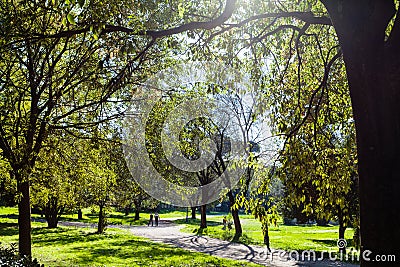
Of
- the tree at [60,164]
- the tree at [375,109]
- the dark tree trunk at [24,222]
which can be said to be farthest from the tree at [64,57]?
the tree at [375,109]

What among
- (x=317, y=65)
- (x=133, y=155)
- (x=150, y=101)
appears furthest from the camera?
(x=133, y=155)

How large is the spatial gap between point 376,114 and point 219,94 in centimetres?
760

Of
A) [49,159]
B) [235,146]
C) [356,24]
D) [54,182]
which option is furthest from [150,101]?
[235,146]

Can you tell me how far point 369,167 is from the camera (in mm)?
3457

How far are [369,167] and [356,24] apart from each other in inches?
48.6

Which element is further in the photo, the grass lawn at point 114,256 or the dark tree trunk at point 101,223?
the dark tree trunk at point 101,223

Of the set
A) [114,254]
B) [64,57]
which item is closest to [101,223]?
[114,254]

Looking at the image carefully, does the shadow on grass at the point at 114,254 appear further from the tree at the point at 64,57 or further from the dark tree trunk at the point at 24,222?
the tree at the point at 64,57

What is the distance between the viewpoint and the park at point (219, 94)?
11.5ft

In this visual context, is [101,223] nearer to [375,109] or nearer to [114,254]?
[114,254]

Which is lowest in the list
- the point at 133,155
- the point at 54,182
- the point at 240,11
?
the point at 54,182

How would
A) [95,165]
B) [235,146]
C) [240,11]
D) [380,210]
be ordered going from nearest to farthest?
[380,210] < [240,11] < [95,165] < [235,146]

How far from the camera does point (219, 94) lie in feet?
35.9

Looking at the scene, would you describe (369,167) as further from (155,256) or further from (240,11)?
(155,256)
